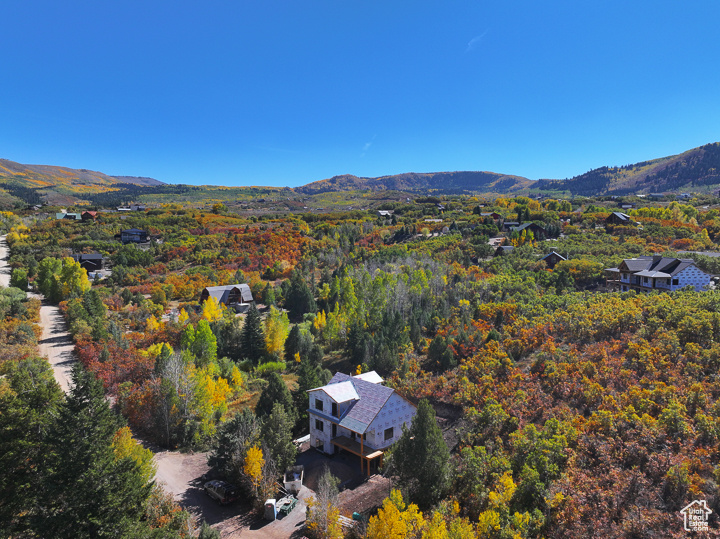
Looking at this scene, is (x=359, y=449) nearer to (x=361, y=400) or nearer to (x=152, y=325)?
(x=361, y=400)

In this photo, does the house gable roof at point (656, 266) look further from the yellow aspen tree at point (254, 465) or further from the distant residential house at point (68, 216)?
the distant residential house at point (68, 216)

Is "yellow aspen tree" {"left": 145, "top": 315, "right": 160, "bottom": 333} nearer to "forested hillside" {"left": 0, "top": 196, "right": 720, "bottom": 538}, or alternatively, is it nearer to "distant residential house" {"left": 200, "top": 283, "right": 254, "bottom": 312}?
"forested hillside" {"left": 0, "top": 196, "right": 720, "bottom": 538}

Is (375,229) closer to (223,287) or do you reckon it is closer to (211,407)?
(223,287)

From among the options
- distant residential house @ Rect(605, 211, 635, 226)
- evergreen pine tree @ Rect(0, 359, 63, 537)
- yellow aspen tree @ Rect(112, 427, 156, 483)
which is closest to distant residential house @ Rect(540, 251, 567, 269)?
distant residential house @ Rect(605, 211, 635, 226)

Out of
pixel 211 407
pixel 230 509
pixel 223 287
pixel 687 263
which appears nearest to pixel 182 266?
pixel 223 287

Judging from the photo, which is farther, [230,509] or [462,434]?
[462,434]

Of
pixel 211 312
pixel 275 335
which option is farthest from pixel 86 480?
pixel 211 312
